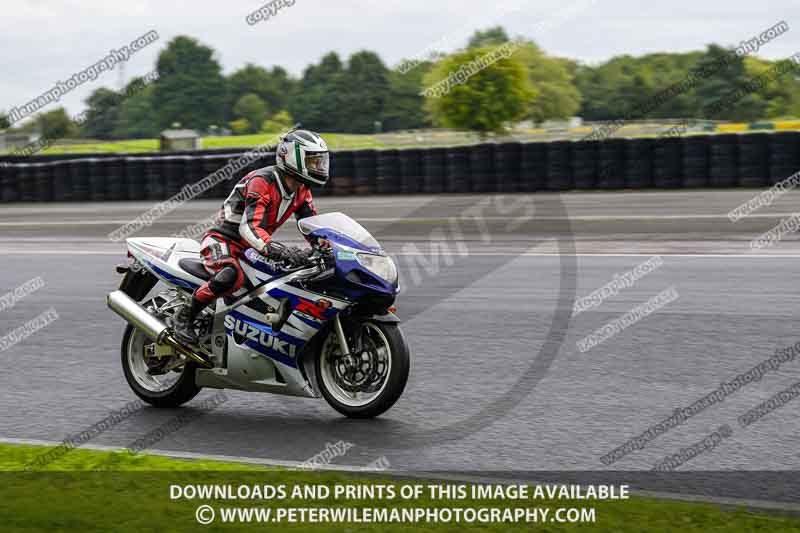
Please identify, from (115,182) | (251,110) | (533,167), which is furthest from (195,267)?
(251,110)

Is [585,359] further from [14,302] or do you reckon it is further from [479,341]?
[14,302]

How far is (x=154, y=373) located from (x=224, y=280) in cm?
100

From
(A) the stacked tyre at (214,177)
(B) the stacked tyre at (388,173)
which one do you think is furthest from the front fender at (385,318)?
(A) the stacked tyre at (214,177)

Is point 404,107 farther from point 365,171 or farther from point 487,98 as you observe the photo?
point 365,171

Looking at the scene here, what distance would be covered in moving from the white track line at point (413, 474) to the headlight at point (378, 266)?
1.16m

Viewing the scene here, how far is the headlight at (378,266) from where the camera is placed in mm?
6387

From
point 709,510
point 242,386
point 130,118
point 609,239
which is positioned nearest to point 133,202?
point 609,239

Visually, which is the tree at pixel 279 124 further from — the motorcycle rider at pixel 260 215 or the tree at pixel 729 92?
the motorcycle rider at pixel 260 215

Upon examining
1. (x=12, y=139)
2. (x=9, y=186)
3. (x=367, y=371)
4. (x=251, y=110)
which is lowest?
(x=367, y=371)

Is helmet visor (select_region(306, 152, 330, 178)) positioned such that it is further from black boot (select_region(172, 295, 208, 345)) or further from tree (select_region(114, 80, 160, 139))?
tree (select_region(114, 80, 160, 139))

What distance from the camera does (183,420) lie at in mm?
7008

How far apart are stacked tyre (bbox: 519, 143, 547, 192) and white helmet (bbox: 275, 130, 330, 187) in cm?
1664

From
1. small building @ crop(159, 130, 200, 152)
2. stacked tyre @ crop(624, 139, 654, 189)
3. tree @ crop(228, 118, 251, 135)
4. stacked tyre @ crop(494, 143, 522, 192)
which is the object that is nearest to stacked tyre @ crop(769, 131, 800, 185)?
stacked tyre @ crop(624, 139, 654, 189)

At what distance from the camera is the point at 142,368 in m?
7.43
